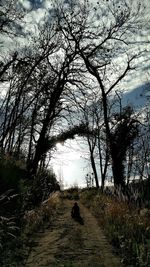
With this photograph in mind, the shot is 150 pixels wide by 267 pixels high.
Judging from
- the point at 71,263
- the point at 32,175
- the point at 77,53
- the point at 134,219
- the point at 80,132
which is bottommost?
the point at 71,263

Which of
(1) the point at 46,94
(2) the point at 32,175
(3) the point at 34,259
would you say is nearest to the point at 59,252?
(3) the point at 34,259

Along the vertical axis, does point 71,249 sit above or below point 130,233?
below

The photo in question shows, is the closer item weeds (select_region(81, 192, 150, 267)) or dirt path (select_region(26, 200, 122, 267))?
weeds (select_region(81, 192, 150, 267))

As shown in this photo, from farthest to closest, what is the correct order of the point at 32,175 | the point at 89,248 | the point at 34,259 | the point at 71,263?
1. the point at 32,175
2. the point at 89,248
3. the point at 34,259
4. the point at 71,263

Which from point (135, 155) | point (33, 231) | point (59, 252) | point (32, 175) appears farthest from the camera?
point (135, 155)

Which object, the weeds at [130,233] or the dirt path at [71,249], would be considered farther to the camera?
the dirt path at [71,249]

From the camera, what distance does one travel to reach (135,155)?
4834cm

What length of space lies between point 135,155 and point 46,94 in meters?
30.8

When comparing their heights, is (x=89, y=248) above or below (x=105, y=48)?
below

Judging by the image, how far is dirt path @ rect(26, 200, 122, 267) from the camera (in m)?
7.58

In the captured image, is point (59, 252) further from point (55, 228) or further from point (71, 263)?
point (55, 228)

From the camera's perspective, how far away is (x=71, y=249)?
8938 mm

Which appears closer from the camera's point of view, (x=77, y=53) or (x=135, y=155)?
(x=77, y=53)

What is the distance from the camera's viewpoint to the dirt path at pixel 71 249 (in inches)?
298
